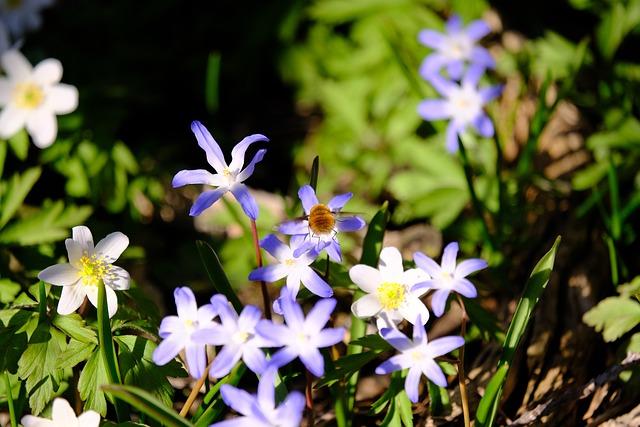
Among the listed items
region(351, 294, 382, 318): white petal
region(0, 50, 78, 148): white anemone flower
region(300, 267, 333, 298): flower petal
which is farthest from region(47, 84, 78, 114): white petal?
region(351, 294, 382, 318): white petal

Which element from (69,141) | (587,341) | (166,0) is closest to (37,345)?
(69,141)

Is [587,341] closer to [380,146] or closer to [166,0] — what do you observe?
[380,146]

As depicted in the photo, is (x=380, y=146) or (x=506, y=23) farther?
(x=506, y=23)

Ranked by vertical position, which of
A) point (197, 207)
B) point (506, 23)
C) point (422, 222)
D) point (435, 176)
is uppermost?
point (197, 207)

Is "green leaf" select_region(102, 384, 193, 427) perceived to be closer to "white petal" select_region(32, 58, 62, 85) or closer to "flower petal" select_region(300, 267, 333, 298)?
"flower petal" select_region(300, 267, 333, 298)

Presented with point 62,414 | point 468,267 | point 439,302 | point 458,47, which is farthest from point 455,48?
point 62,414
